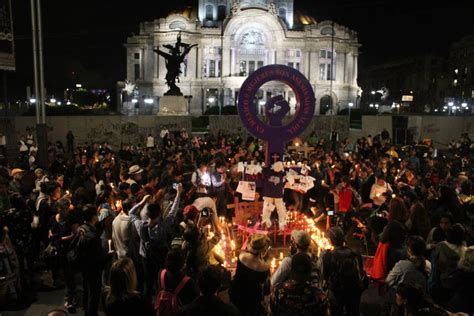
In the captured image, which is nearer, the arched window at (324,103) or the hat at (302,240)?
the hat at (302,240)

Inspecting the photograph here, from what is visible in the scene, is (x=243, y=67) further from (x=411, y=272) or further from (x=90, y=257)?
(x=411, y=272)

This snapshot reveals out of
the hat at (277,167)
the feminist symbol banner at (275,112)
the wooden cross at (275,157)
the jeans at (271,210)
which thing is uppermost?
the feminist symbol banner at (275,112)

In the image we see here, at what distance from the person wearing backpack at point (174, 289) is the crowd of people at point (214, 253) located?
0.01 meters

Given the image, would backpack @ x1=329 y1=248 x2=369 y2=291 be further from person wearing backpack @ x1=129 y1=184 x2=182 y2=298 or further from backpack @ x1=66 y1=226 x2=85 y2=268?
backpack @ x1=66 y1=226 x2=85 y2=268

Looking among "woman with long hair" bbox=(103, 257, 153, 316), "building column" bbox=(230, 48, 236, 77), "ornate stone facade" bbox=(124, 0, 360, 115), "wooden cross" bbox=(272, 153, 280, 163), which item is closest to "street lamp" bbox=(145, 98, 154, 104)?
"ornate stone facade" bbox=(124, 0, 360, 115)

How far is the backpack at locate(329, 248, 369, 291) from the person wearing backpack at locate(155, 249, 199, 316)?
180 cm

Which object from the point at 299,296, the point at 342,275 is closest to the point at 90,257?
the point at 299,296

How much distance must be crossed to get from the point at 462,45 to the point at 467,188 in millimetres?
73809

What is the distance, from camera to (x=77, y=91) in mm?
78938

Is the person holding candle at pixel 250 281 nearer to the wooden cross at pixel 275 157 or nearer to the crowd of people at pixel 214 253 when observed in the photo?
the crowd of people at pixel 214 253

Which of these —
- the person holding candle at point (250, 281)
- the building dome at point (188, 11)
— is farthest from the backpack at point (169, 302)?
the building dome at point (188, 11)

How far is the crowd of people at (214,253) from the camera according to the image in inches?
172

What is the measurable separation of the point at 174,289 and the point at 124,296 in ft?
2.06

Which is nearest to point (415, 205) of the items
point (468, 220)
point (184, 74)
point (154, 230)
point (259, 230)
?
point (468, 220)
